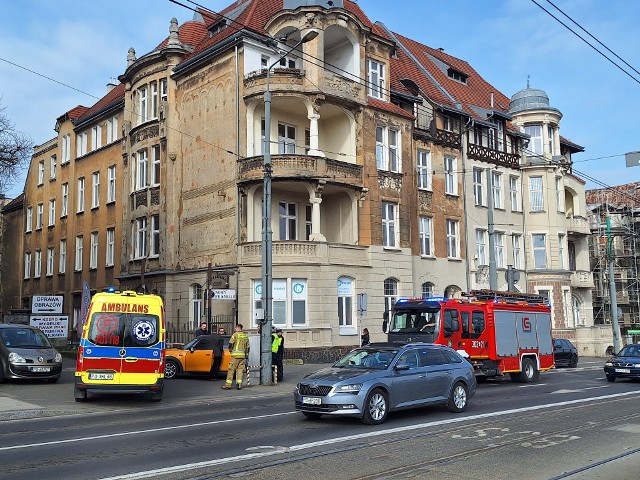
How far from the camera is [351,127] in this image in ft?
107

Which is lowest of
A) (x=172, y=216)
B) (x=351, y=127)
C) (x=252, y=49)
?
(x=172, y=216)

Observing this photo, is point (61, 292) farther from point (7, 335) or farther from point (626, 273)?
point (626, 273)

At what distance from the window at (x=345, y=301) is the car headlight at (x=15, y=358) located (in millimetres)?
14595

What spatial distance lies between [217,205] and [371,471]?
2429cm

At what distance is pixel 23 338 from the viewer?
2055 centimetres

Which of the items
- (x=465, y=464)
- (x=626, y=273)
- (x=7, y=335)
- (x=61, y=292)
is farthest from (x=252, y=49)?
(x=626, y=273)

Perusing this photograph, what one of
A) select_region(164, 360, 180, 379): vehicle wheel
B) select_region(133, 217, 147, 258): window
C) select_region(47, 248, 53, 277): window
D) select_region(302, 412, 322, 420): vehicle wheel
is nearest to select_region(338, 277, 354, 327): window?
select_region(164, 360, 180, 379): vehicle wheel

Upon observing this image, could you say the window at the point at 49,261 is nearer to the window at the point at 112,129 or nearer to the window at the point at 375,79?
the window at the point at 112,129

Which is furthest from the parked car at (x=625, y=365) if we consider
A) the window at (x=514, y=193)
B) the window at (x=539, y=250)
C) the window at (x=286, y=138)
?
the window at (x=514, y=193)

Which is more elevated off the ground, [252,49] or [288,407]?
[252,49]

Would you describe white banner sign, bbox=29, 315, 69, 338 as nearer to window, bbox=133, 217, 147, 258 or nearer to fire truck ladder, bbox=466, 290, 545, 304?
window, bbox=133, 217, 147, 258

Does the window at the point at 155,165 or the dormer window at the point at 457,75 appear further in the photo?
the dormer window at the point at 457,75

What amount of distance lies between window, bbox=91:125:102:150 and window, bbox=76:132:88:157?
3.66ft

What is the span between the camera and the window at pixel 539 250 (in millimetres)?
43969
